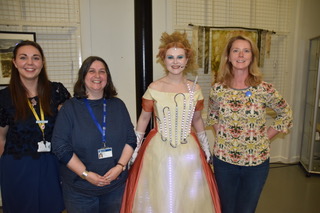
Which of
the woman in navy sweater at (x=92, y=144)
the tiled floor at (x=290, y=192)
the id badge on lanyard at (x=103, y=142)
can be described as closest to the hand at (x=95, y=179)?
the woman in navy sweater at (x=92, y=144)

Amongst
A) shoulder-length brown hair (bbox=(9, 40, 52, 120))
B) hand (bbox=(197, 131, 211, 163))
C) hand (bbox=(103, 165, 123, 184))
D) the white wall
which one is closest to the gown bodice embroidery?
hand (bbox=(197, 131, 211, 163))

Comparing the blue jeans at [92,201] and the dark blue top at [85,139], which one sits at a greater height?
the dark blue top at [85,139]

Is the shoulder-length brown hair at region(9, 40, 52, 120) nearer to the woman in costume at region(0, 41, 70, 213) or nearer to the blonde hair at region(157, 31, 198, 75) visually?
the woman in costume at region(0, 41, 70, 213)

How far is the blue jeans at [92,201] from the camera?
4.52 feet

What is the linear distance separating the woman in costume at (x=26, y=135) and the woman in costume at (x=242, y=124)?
1.11 meters

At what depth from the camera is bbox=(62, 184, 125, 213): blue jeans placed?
54.3 inches

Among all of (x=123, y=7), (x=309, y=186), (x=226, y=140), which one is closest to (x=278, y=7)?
(x=123, y=7)

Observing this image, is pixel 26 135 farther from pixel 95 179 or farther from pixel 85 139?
pixel 95 179

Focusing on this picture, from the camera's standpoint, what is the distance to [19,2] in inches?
96.6

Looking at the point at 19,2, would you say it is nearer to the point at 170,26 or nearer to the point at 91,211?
the point at 170,26

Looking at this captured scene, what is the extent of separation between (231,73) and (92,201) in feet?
3.99

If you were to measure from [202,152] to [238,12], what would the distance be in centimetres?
226

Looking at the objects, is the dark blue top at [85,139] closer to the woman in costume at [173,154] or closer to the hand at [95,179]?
the hand at [95,179]

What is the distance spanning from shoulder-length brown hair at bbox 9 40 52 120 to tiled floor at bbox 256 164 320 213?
2.29 metres
